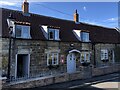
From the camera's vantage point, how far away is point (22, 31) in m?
20.4

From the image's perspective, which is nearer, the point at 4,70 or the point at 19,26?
the point at 4,70

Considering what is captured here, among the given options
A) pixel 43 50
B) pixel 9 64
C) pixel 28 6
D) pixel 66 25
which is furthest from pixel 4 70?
pixel 66 25

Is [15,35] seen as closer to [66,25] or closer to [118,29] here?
[66,25]

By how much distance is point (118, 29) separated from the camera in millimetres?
38531

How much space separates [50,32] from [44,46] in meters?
1.82

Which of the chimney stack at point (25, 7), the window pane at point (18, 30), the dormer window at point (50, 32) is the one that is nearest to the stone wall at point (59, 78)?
the dormer window at point (50, 32)

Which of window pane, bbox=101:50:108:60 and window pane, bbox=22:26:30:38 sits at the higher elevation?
window pane, bbox=22:26:30:38

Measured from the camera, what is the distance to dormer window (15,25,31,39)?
788 inches

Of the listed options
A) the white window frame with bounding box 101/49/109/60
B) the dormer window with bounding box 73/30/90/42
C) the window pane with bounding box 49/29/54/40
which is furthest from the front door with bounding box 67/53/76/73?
the white window frame with bounding box 101/49/109/60

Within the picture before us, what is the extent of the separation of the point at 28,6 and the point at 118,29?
2031 centimetres

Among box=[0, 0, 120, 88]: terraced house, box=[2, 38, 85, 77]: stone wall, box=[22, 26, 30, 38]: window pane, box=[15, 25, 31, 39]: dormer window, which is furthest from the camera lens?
box=[22, 26, 30, 38]: window pane

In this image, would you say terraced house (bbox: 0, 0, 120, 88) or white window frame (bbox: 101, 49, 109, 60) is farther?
white window frame (bbox: 101, 49, 109, 60)

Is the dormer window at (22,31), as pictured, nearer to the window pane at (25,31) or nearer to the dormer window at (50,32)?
the window pane at (25,31)

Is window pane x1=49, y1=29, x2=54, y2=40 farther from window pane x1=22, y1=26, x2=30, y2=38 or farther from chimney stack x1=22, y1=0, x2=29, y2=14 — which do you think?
chimney stack x1=22, y1=0, x2=29, y2=14
